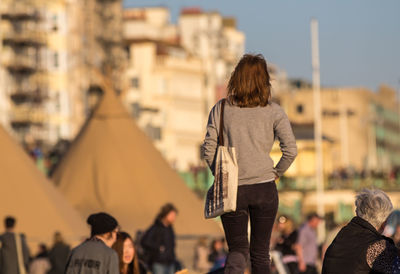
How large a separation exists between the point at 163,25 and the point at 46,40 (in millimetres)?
41698

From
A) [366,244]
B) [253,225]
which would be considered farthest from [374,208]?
[253,225]

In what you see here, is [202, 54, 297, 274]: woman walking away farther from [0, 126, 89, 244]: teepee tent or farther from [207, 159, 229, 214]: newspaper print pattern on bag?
[0, 126, 89, 244]: teepee tent

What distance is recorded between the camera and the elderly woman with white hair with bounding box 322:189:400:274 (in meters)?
9.05

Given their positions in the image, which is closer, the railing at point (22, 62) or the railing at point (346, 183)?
the railing at point (346, 183)

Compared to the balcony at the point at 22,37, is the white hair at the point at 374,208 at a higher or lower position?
lower

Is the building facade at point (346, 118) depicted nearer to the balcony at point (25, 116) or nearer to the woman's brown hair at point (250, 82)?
the balcony at point (25, 116)

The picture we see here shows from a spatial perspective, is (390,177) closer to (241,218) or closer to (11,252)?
(11,252)

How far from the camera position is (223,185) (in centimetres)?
956

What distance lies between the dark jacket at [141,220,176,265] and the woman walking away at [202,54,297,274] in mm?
8596

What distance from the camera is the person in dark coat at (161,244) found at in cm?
1836

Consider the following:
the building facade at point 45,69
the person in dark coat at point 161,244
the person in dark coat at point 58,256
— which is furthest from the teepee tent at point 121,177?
the building facade at point 45,69

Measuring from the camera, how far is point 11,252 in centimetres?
1797

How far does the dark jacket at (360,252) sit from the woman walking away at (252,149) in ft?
1.83

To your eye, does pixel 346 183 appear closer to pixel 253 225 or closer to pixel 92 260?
Result: pixel 92 260
